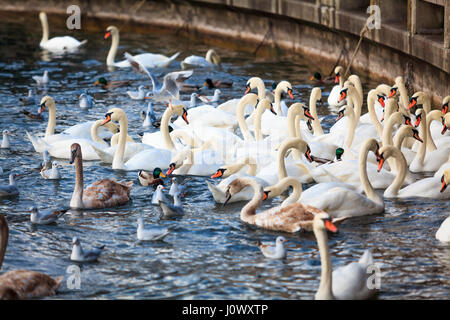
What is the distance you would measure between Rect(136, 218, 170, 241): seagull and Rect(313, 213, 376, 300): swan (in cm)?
243

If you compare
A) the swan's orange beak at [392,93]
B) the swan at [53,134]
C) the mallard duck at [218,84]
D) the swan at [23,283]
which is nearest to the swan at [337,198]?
the swan at [23,283]

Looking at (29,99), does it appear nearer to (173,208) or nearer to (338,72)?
(338,72)

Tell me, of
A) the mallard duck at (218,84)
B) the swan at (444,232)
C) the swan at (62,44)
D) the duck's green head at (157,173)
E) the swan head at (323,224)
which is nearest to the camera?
the swan head at (323,224)

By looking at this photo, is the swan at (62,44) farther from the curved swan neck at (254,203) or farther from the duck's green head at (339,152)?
the curved swan neck at (254,203)

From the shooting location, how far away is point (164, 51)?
26734mm

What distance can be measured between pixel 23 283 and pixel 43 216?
2504 millimetres

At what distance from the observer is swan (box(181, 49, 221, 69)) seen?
23969 millimetres

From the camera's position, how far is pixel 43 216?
12.1 metres

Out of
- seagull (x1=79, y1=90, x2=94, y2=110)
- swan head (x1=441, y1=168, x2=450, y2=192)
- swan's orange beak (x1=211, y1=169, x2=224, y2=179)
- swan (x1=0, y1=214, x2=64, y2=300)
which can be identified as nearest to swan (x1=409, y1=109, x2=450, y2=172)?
swan head (x1=441, y1=168, x2=450, y2=192)

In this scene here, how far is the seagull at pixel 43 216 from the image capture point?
1207 cm

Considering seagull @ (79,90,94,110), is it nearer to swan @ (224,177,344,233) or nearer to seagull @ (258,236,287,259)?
swan @ (224,177,344,233)

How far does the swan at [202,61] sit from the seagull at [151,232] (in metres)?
12.9
